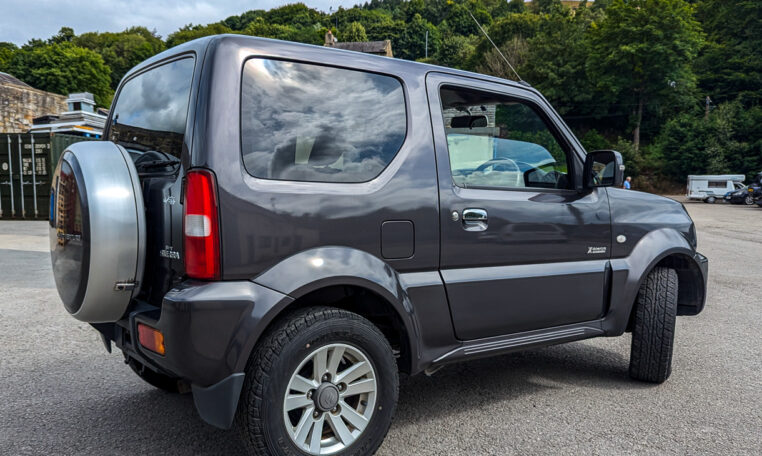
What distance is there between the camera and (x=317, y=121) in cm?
261

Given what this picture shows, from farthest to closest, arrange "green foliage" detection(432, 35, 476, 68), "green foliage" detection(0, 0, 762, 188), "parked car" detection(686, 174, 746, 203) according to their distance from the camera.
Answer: "green foliage" detection(432, 35, 476, 68)
"green foliage" detection(0, 0, 762, 188)
"parked car" detection(686, 174, 746, 203)

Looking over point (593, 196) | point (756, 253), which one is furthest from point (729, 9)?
point (593, 196)

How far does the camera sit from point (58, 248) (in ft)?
8.96

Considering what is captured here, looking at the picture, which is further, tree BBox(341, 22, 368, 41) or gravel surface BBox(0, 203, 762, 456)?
tree BBox(341, 22, 368, 41)

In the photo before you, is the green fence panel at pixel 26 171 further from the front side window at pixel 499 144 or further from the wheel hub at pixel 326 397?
the wheel hub at pixel 326 397

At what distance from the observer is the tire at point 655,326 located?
3.80 meters

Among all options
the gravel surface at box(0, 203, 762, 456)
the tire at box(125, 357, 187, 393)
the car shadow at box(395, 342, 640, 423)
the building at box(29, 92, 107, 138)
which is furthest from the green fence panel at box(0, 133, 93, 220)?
the car shadow at box(395, 342, 640, 423)

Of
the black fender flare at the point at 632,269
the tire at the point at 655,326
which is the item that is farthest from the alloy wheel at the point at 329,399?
the tire at the point at 655,326

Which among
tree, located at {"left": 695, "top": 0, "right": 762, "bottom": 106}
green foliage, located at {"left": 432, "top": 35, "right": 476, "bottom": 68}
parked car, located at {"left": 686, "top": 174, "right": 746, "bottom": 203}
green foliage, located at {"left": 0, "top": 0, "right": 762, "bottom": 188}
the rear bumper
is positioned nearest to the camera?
the rear bumper

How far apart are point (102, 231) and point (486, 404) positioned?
7.91 ft

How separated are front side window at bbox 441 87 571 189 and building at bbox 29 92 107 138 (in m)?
19.3

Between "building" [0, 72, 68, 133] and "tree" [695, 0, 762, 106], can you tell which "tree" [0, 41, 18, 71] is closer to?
"building" [0, 72, 68, 133]

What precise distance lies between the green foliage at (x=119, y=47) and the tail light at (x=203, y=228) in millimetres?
87032

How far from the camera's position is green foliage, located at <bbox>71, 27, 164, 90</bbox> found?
276 ft
